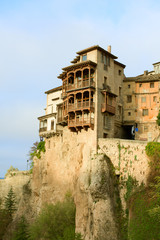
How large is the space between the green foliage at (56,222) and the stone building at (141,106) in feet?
52.7

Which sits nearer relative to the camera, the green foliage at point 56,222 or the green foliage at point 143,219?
the green foliage at point 143,219

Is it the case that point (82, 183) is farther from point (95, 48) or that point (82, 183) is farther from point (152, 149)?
point (95, 48)

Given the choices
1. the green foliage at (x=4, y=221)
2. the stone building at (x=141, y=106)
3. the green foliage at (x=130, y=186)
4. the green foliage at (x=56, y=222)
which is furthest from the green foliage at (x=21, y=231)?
the stone building at (x=141, y=106)

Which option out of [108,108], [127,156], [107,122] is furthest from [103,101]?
[127,156]

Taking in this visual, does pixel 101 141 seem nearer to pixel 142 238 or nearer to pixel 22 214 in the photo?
pixel 142 238

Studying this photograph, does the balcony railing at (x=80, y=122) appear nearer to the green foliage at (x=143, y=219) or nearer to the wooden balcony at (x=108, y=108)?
the wooden balcony at (x=108, y=108)

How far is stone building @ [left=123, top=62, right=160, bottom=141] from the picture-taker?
178ft

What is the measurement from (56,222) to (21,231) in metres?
12.5

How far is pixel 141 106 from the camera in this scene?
55.9 m

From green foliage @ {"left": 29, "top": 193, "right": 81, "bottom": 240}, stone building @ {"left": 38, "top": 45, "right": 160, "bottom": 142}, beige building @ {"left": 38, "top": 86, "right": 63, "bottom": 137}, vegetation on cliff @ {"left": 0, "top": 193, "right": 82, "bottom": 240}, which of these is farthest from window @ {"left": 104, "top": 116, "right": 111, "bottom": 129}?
green foliage @ {"left": 29, "top": 193, "right": 81, "bottom": 240}

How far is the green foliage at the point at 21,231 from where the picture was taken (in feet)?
186

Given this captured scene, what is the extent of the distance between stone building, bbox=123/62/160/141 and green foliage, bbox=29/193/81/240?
633 inches

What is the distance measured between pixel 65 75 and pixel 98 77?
7130 mm

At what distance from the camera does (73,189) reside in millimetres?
51812
